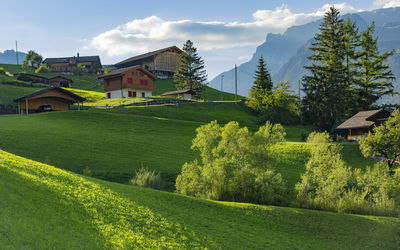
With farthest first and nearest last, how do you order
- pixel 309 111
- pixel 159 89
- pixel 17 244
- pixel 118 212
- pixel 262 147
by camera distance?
pixel 159 89 < pixel 309 111 < pixel 262 147 < pixel 118 212 < pixel 17 244

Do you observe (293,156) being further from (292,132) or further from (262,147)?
(292,132)

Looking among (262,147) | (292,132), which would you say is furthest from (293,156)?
(292,132)

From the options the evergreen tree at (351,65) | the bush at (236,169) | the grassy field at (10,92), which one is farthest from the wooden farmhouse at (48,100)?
the evergreen tree at (351,65)

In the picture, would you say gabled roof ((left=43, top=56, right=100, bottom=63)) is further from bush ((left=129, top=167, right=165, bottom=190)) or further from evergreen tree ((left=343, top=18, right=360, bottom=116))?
bush ((left=129, top=167, right=165, bottom=190))

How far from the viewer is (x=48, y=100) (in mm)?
55375

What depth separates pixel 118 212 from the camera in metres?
14.2

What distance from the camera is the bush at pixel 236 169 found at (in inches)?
870

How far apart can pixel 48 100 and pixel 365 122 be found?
54176 millimetres

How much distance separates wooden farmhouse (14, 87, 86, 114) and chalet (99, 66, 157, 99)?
Answer: 17.8 meters

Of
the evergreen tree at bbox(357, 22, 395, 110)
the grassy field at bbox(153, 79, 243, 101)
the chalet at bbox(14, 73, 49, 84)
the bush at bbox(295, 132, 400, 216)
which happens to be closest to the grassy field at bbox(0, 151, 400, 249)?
the bush at bbox(295, 132, 400, 216)

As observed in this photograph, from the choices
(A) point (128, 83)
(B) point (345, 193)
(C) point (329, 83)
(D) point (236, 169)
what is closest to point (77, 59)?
(A) point (128, 83)

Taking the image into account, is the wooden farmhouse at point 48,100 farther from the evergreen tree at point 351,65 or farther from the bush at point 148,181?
the evergreen tree at point 351,65

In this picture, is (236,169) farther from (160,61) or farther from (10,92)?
(160,61)

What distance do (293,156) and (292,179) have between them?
7.30 m
